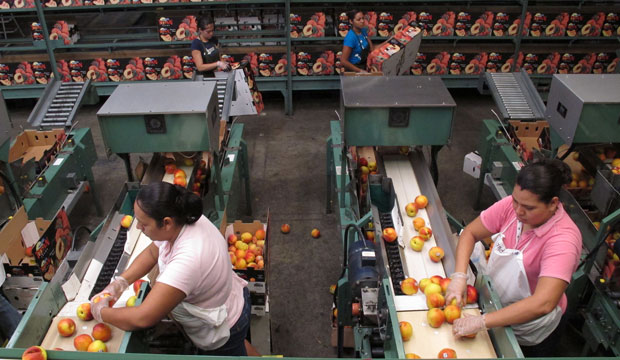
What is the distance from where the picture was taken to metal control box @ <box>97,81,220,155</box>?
365cm

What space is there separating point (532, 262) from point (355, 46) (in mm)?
4112

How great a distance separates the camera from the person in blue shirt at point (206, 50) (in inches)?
229

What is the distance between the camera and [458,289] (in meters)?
2.54

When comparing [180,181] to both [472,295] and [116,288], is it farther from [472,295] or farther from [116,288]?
[472,295]

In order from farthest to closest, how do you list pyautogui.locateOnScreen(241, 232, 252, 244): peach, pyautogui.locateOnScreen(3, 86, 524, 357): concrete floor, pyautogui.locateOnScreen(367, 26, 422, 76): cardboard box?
pyautogui.locateOnScreen(367, 26, 422, 76): cardboard box
pyautogui.locateOnScreen(3, 86, 524, 357): concrete floor
pyautogui.locateOnScreen(241, 232, 252, 244): peach

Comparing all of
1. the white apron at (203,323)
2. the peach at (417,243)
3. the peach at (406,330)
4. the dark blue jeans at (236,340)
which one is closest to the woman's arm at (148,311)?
the white apron at (203,323)

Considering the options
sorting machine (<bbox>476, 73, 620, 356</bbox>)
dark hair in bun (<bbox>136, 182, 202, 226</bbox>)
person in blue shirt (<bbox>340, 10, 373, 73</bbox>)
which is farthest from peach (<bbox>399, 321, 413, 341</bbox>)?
person in blue shirt (<bbox>340, 10, 373, 73</bbox>)

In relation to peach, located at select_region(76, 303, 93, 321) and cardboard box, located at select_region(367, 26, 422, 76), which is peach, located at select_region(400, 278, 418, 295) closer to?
peach, located at select_region(76, 303, 93, 321)

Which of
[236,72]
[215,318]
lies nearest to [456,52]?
[236,72]

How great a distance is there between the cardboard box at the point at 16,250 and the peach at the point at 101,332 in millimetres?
A: 1499

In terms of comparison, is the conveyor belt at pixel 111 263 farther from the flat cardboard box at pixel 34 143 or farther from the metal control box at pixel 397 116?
the flat cardboard box at pixel 34 143

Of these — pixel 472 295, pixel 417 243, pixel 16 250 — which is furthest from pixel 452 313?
pixel 16 250

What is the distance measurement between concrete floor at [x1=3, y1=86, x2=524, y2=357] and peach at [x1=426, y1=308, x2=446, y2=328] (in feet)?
5.59

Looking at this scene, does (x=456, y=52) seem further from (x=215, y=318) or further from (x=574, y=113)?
(x=215, y=318)
